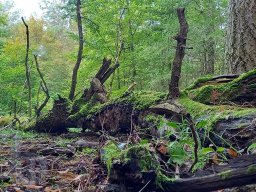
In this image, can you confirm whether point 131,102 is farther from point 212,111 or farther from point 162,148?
point 162,148

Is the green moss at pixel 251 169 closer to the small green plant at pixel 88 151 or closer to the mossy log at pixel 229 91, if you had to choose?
the mossy log at pixel 229 91

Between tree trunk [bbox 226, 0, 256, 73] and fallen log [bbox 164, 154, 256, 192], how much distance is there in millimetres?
3358

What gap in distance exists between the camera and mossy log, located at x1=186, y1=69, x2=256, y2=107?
3.08 meters

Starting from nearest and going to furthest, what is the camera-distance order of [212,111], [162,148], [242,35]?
[162,148]
[212,111]
[242,35]

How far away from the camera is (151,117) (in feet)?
12.4

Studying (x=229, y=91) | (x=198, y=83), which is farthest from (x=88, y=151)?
(x=229, y=91)

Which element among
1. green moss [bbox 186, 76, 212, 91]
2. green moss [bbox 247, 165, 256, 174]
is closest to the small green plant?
green moss [bbox 186, 76, 212, 91]

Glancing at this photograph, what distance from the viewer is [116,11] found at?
10.6 m

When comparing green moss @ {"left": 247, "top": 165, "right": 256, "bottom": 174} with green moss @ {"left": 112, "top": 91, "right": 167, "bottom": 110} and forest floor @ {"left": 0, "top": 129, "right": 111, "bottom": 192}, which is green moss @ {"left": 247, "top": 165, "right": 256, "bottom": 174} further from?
green moss @ {"left": 112, "top": 91, "right": 167, "bottom": 110}

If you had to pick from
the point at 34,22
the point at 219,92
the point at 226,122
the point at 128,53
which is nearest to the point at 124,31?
the point at 128,53

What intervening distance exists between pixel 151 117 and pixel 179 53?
96cm

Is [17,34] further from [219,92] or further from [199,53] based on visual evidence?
[219,92]

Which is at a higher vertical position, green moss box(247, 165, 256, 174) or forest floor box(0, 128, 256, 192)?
green moss box(247, 165, 256, 174)

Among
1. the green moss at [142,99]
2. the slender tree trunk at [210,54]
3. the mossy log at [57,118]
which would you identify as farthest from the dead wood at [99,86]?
the slender tree trunk at [210,54]
